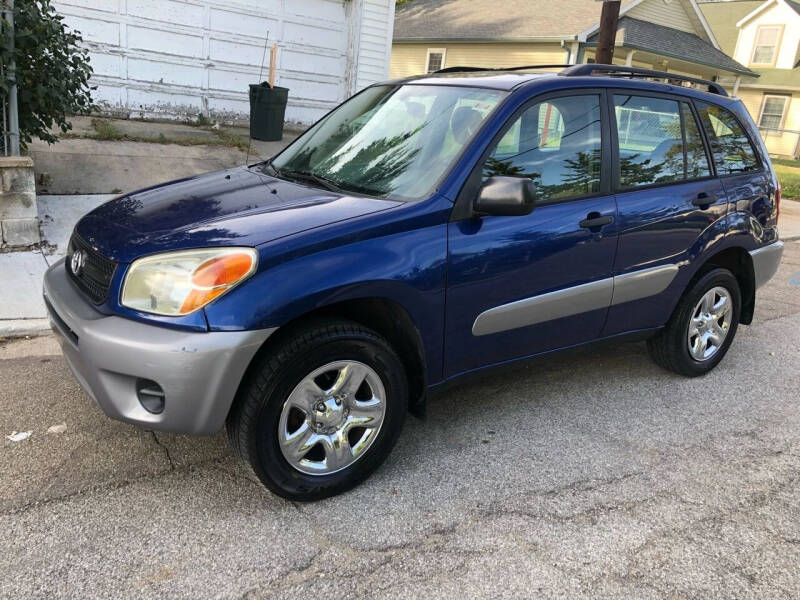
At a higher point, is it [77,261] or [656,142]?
[656,142]

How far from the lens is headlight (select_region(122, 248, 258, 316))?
8.55 ft

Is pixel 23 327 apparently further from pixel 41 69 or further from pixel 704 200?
pixel 704 200

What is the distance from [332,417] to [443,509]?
63 cm

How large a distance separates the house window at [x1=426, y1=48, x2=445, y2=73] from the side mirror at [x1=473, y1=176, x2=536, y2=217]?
20.5 metres

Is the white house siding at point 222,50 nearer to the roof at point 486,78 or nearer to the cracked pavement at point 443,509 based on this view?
the cracked pavement at point 443,509

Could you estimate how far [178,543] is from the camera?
264 cm

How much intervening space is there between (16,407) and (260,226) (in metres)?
1.83

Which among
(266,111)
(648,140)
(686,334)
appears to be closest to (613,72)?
(648,140)

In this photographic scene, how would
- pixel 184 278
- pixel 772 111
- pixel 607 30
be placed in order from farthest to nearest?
1. pixel 772 111
2. pixel 607 30
3. pixel 184 278

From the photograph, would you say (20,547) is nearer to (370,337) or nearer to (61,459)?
(61,459)

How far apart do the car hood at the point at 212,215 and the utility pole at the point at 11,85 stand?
3118 millimetres

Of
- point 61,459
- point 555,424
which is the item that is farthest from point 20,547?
point 555,424

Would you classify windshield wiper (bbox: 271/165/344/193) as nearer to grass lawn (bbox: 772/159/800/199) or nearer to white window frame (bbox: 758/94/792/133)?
grass lawn (bbox: 772/159/800/199)

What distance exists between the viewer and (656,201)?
3.88 metres
